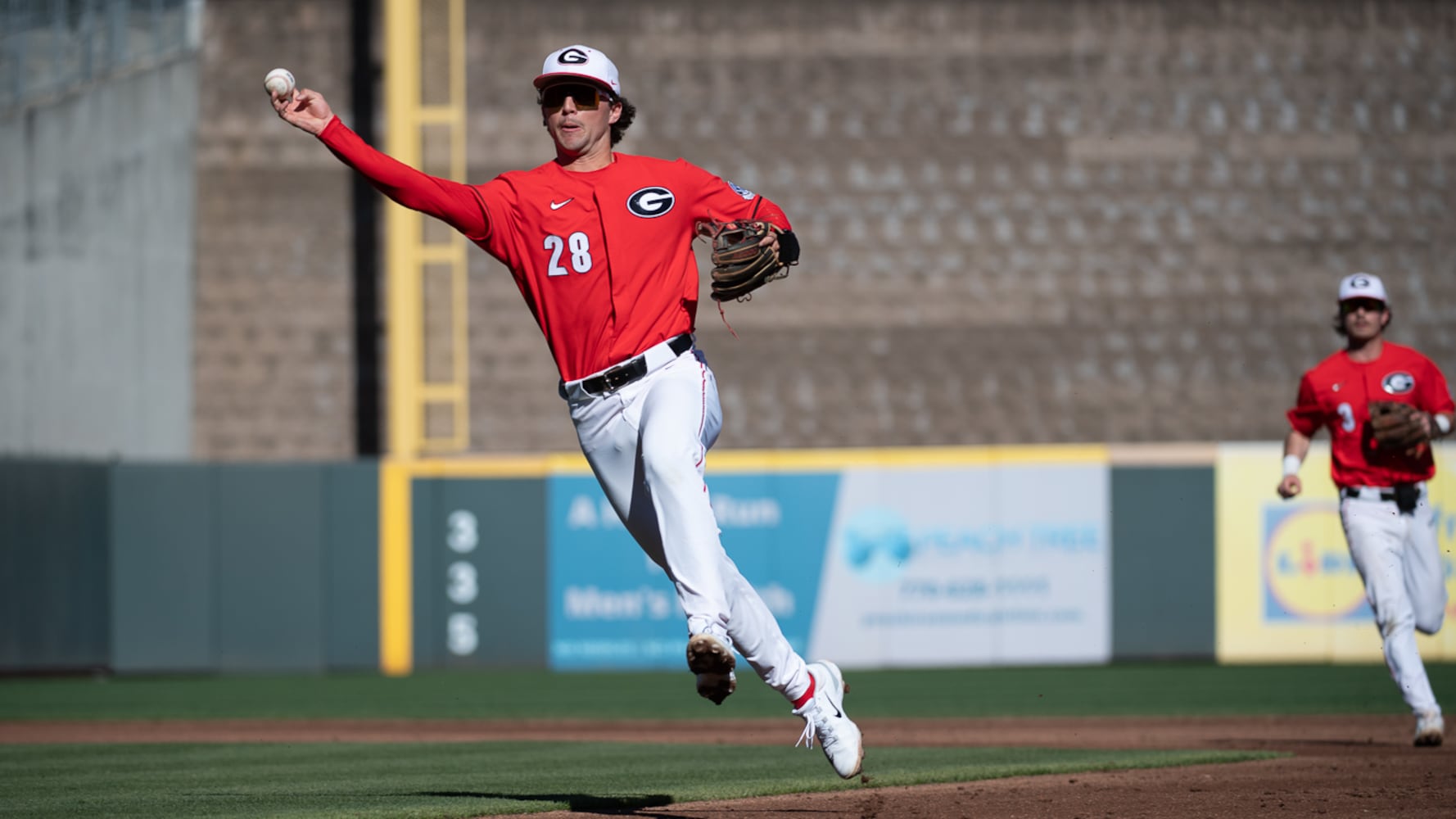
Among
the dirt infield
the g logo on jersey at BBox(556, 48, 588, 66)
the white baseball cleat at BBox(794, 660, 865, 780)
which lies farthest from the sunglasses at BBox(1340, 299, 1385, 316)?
the g logo on jersey at BBox(556, 48, 588, 66)

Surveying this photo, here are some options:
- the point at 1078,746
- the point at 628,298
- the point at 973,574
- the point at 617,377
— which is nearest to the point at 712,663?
the point at 617,377

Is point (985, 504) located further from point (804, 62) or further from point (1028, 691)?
point (804, 62)

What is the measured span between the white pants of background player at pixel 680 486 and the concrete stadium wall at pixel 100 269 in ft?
40.4

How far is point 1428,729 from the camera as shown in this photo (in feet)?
25.2

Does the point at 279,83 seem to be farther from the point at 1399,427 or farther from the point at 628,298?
the point at 1399,427

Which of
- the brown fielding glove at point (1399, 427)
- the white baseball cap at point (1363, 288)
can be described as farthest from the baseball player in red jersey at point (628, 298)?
the white baseball cap at point (1363, 288)

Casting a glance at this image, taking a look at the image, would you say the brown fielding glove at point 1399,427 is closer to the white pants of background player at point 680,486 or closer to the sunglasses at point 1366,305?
the sunglasses at point 1366,305

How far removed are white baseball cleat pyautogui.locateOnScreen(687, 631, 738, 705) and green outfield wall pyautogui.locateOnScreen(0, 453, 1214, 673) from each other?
10851mm

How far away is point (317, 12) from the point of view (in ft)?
64.5

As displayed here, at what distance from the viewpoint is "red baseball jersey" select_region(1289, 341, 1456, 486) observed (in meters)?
7.97

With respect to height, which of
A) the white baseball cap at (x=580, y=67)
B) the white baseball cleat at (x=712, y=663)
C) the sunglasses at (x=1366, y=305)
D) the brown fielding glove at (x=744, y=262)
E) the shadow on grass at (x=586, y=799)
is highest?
the white baseball cap at (x=580, y=67)

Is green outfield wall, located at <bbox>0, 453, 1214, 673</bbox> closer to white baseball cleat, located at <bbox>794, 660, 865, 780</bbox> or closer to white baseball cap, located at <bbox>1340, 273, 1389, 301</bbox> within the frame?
white baseball cap, located at <bbox>1340, 273, 1389, 301</bbox>

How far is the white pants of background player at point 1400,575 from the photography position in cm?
780

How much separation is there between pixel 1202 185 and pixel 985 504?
600cm
